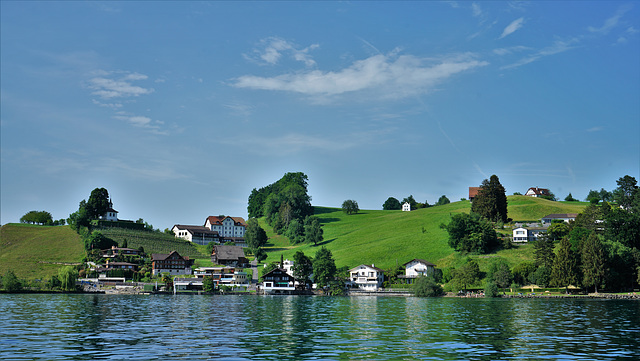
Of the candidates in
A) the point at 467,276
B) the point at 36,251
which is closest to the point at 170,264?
the point at 36,251

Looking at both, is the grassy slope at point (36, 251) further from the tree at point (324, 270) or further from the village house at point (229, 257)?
the tree at point (324, 270)

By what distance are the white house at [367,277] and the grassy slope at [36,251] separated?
84.8 meters

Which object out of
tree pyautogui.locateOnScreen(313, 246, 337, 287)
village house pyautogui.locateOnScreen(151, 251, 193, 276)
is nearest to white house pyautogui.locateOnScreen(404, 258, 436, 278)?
tree pyautogui.locateOnScreen(313, 246, 337, 287)

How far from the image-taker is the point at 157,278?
6521 inches

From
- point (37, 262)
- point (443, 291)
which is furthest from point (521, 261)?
point (37, 262)

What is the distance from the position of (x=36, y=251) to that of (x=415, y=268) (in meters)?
120

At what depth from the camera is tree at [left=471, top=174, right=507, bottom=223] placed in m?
177

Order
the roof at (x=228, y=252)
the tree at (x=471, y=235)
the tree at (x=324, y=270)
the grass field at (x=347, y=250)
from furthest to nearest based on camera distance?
the roof at (x=228, y=252)
the grass field at (x=347, y=250)
the tree at (x=471, y=235)
the tree at (x=324, y=270)

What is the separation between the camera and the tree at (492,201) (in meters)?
177

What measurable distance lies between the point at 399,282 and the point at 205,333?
4491 inches

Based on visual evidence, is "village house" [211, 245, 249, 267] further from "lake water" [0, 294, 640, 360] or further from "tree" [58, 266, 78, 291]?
"lake water" [0, 294, 640, 360]

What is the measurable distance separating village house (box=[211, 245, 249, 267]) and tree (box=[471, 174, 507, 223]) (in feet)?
265

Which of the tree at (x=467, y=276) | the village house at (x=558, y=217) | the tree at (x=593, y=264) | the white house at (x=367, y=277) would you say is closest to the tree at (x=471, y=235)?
the tree at (x=467, y=276)

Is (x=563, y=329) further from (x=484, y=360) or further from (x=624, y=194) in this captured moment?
(x=624, y=194)
